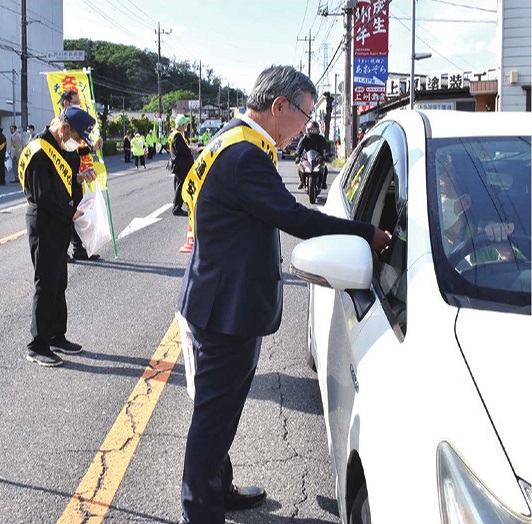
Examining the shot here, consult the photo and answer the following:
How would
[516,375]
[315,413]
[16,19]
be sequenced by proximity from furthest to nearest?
[16,19]
[315,413]
[516,375]

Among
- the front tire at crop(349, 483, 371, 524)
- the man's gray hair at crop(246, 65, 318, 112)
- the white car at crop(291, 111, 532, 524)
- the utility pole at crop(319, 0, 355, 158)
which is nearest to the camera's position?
the white car at crop(291, 111, 532, 524)

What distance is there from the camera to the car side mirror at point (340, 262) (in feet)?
7.30

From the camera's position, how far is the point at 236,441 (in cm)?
372

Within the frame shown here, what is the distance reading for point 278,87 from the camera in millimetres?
2520

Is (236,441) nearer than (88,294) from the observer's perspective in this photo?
Yes

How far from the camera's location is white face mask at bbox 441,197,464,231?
2.25 metres

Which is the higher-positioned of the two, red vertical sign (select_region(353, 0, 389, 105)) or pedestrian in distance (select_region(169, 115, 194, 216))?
red vertical sign (select_region(353, 0, 389, 105))

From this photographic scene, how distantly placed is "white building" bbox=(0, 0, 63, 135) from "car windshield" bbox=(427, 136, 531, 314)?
48.1 m

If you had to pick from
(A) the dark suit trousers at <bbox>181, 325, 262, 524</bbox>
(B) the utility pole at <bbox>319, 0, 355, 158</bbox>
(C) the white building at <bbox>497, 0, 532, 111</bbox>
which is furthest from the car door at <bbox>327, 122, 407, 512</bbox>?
(B) the utility pole at <bbox>319, 0, 355, 158</bbox>

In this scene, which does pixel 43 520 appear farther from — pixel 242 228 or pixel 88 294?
A: pixel 88 294

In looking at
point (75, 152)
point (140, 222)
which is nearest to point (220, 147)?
point (75, 152)

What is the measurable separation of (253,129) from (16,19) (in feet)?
180

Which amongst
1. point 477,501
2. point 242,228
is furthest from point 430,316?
point 242,228

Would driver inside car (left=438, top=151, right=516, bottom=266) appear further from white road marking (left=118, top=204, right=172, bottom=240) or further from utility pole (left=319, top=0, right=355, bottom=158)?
utility pole (left=319, top=0, right=355, bottom=158)
